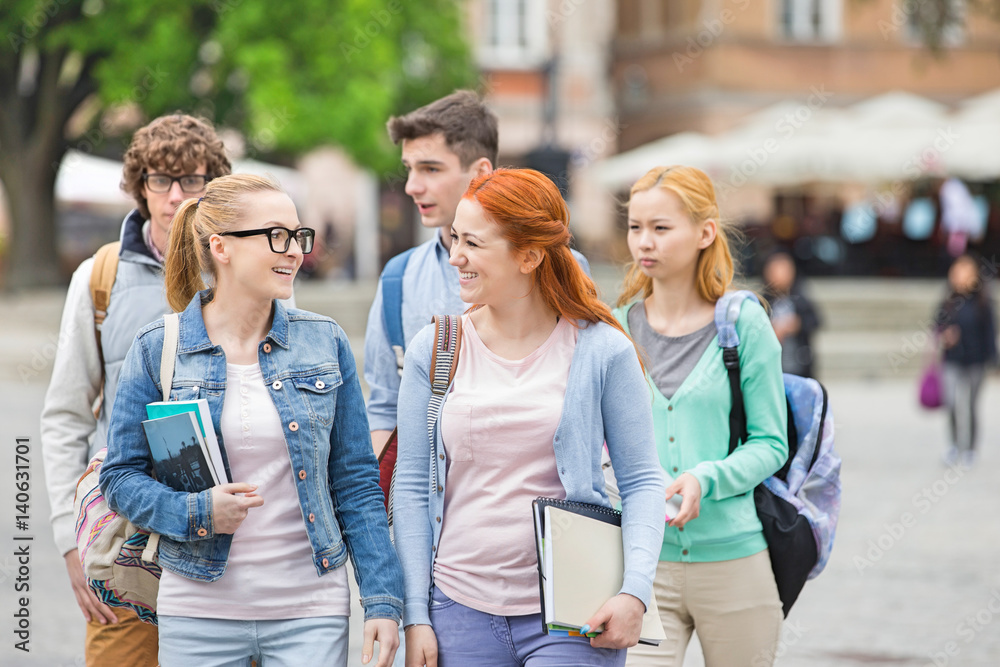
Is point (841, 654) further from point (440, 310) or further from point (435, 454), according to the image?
point (435, 454)

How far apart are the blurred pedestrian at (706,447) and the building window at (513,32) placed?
2921 centimetres

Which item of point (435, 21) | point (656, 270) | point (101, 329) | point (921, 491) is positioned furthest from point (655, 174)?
point (435, 21)

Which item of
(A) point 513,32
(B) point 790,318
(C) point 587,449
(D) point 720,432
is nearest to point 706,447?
(D) point 720,432

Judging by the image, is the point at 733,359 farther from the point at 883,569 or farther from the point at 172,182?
the point at 883,569

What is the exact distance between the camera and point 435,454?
2.79 meters

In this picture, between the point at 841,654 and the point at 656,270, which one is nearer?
the point at 656,270

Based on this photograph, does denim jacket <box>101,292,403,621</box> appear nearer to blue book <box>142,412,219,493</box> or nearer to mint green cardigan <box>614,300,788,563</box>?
blue book <box>142,412,219,493</box>

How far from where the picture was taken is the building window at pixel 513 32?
1262 inches

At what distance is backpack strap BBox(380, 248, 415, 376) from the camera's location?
3.68 meters

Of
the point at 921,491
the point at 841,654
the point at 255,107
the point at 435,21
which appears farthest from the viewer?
the point at 435,21

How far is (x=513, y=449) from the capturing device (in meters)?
2.73

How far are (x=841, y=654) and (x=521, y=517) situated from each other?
3.62 meters

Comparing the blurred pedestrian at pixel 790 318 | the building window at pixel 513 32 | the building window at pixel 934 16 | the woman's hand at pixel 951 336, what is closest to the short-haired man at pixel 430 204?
the blurred pedestrian at pixel 790 318

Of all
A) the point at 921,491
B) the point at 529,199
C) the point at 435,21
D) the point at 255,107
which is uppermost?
the point at 435,21
